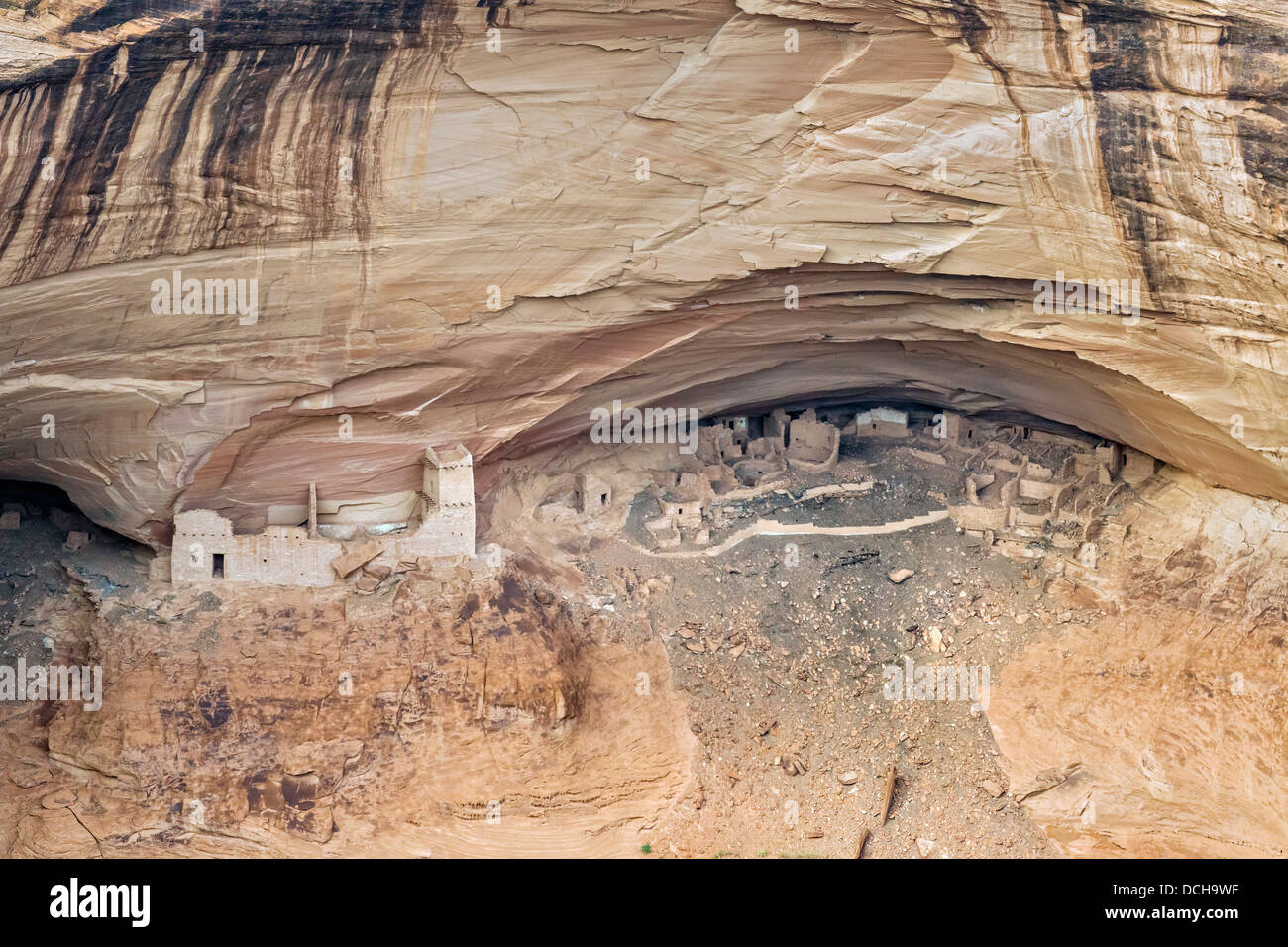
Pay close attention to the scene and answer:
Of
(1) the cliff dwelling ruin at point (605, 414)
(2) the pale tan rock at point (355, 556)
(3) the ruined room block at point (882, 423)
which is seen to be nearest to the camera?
(1) the cliff dwelling ruin at point (605, 414)

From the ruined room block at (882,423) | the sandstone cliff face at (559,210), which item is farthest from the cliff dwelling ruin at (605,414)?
the ruined room block at (882,423)

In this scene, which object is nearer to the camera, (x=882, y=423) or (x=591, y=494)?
(x=591, y=494)

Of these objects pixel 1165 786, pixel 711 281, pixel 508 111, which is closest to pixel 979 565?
pixel 1165 786

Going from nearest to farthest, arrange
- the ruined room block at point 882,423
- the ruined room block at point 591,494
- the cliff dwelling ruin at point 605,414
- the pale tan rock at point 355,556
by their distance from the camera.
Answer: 1. the cliff dwelling ruin at point 605,414
2. the pale tan rock at point 355,556
3. the ruined room block at point 591,494
4. the ruined room block at point 882,423

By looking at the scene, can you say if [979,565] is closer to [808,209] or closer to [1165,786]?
[1165,786]

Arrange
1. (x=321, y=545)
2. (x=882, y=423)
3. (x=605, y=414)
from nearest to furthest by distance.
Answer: (x=321, y=545)
(x=605, y=414)
(x=882, y=423)

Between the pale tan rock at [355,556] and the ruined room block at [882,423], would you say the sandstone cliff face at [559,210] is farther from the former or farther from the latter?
the ruined room block at [882,423]

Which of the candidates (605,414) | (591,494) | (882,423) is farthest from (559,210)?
(882,423)

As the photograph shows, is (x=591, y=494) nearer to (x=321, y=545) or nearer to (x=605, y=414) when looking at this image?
(x=605, y=414)
